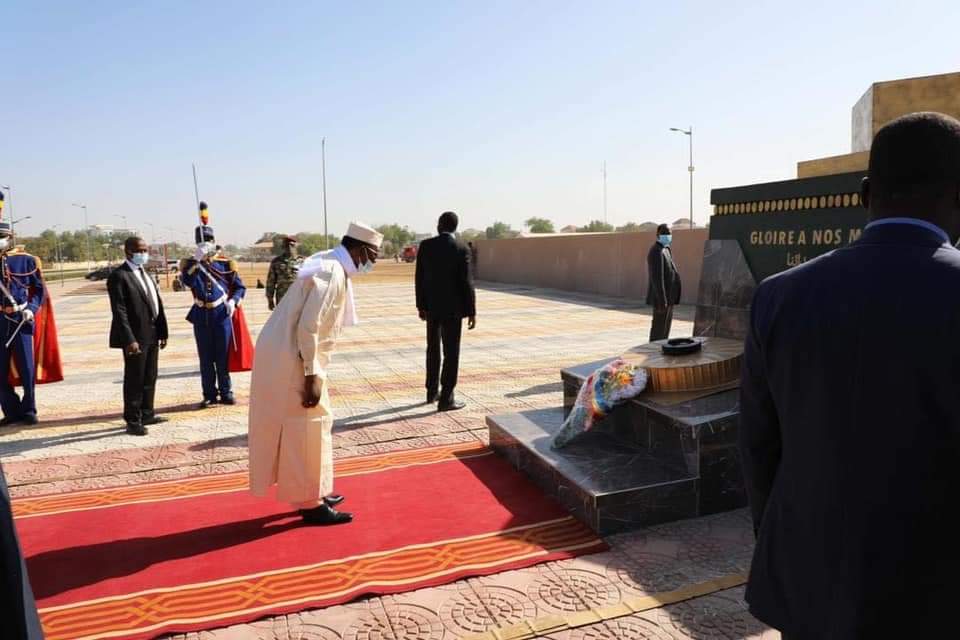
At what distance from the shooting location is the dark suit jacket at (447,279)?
20.2 ft

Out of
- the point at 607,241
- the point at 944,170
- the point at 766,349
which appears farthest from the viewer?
the point at 607,241

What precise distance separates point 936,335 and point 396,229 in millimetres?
111296

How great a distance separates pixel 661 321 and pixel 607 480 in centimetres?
477

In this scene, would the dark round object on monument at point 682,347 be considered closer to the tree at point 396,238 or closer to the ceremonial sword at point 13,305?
the ceremonial sword at point 13,305

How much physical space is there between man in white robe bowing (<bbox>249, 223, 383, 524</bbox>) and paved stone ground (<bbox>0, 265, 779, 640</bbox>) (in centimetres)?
93

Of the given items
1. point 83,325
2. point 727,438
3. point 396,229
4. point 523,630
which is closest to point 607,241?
point 83,325

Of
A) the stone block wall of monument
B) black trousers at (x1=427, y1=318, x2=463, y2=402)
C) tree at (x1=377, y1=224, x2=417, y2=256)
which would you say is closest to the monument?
A: black trousers at (x1=427, y1=318, x2=463, y2=402)

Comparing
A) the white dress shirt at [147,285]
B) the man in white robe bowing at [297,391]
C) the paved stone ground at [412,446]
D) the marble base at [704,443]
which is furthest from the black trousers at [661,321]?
the white dress shirt at [147,285]

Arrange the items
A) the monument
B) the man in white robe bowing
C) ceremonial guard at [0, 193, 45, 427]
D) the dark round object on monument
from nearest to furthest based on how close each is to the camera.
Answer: the man in white robe bowing < the monument < the dark round object on monument < ceremonial guard at [0, 193, 45, 427]

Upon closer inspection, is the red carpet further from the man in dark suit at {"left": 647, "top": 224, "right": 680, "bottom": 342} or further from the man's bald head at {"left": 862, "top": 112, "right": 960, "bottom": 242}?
the man in dark suit at {"left": 647, "top": 224, "right": 680, "bottom": 342}

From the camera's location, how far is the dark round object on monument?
4.40 meters

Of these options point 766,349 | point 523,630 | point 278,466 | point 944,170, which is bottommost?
point 523,630

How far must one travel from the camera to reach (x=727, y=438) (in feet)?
12.2

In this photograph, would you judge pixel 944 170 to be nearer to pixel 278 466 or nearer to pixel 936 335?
pixel 936 335
